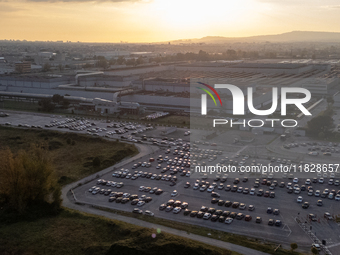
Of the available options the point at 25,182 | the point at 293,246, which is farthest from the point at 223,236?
the point at 25,182

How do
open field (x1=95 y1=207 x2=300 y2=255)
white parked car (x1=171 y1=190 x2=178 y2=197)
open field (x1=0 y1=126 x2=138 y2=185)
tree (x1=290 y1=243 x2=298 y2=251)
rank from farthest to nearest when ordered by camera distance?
open field (x1=0 y1=126 x2=138 y2=185), white parked car (x1=171 y1=190 x2=178 y2=197), open field (x1=95 y1=207 x2=300 y2=255), tree (x1=290 y1=243 x2=298 y2=251)

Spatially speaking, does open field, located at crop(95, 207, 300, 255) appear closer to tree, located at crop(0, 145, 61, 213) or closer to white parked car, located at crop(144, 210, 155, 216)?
white parked car, located at crop(144, 210, 155, 216)

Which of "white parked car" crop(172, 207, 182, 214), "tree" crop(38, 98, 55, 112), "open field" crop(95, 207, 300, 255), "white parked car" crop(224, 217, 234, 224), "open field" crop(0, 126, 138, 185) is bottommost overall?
"open field" crop(95, 207, 300, 255)

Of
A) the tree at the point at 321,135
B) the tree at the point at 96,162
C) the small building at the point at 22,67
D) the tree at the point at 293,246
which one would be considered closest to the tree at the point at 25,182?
the tree at the point at 96,162

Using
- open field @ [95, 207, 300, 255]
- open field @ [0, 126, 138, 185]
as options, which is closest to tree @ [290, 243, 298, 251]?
open field @ [95, 207, 300, 255]

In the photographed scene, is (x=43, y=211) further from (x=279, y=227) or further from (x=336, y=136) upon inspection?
(x=336, y=136)

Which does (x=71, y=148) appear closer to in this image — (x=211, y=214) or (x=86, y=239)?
(x=86, y=239)
